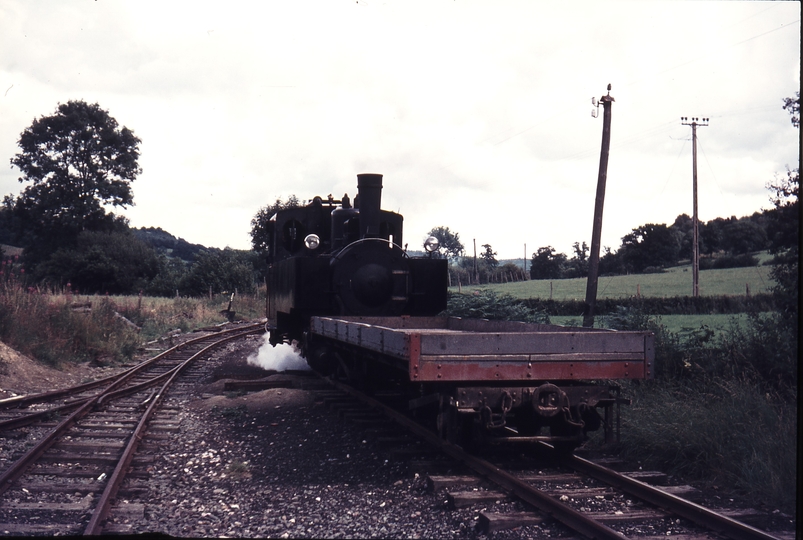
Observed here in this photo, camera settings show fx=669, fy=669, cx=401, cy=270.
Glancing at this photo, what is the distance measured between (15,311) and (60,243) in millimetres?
33543

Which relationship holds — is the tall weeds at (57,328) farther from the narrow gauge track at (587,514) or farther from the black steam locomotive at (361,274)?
the narrow gauge track at (587,514)

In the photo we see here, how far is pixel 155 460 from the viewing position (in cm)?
638

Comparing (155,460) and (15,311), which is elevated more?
(15,311)

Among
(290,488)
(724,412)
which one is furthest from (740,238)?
(290,488)

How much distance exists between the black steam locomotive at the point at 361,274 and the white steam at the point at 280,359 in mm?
2615

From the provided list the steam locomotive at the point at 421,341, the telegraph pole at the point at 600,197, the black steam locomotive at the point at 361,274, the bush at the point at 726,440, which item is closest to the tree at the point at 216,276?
the telegraph pole at the point at 600,197

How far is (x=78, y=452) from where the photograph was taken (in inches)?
261

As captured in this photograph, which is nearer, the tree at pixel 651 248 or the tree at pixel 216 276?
the tree at pixel 216 276

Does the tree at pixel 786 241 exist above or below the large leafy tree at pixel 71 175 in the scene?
below

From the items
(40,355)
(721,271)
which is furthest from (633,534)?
(721,271)

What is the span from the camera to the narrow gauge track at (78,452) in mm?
4734

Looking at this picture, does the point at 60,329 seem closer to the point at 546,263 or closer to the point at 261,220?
the point at 261,220

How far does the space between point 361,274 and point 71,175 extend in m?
41.7

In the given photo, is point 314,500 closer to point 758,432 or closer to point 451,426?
point 451,426
